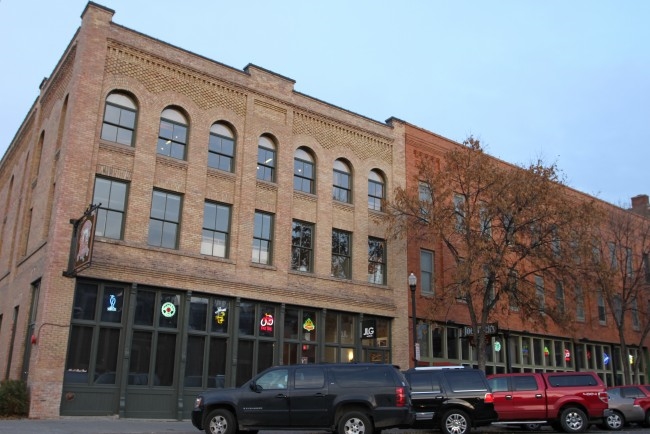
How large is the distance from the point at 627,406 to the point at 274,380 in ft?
43.3

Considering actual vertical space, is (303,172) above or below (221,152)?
above

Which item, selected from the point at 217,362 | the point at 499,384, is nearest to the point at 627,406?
the point at 499,384

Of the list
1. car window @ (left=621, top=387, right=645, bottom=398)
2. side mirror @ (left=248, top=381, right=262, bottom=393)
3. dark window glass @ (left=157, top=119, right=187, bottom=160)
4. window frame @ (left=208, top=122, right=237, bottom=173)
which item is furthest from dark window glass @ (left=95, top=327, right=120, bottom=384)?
car window @ (left=621, top=387, right=645, bottom=398)

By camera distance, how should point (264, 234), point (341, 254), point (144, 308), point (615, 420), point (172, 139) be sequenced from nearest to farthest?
point (615, 420) < point (144, 308) < point (172, 139) < point (264, 234) < point (341, 254)

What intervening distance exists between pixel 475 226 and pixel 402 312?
5331 millimetres

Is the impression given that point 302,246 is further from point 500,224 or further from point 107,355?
point 107,355

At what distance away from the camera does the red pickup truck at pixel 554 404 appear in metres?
18.2

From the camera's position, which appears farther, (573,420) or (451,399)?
(573,420)

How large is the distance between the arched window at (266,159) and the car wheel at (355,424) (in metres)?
13.1

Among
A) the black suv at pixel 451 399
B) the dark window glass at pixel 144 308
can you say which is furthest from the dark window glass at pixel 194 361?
the black suv at pixel 451 399

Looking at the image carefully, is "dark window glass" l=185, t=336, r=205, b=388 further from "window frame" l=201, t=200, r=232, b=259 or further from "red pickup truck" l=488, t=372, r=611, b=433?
"red pickup truck" l=488, t=372, r=611, b=433

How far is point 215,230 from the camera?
920 inches

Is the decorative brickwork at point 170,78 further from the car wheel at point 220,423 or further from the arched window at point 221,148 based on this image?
the car wheel at point 220,423

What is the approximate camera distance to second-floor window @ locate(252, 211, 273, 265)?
24.4m
